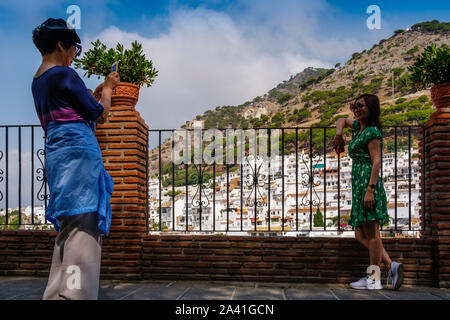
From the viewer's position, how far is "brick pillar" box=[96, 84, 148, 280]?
4.32 m

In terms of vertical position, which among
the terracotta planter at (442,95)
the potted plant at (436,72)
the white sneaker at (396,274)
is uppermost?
the potted plant at (436,72)

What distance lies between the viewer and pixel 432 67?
4219 mm

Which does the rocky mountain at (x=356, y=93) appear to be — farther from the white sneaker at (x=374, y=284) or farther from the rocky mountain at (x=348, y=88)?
the white sneaker at (x=374, y=284)

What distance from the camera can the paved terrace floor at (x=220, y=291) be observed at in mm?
3576

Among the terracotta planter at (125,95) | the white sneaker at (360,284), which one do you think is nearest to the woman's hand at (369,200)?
the white sneaker at (360,284)

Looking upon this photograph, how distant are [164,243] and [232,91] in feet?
457

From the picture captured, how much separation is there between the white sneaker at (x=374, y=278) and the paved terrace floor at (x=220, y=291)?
56 millimetres

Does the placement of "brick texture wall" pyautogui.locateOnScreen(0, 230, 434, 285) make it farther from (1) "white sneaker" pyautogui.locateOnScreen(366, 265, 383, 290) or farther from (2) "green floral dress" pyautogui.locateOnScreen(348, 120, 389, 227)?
(2) "green floral dress" pyautogui.locateOnScreen(348, 120, 389, 227)

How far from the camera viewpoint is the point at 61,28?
240 cm

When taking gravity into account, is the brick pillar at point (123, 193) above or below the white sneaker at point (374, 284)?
above

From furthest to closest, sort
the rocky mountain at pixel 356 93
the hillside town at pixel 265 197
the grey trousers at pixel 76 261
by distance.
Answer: the rocky mountain at pixel 356 93 < the hillside town at pixel 265 197 < the grey trousers at pixel 76 261

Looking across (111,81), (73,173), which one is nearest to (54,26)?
(111,81)
